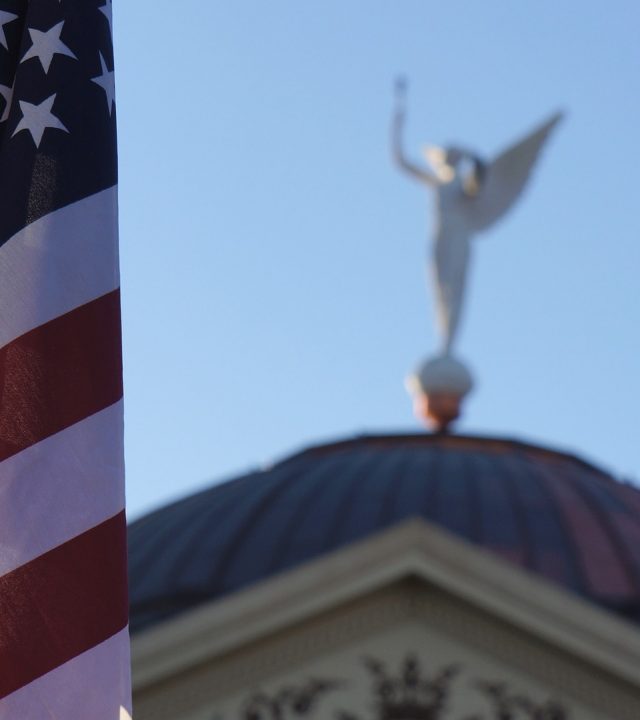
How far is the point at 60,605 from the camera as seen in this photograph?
5844 mm

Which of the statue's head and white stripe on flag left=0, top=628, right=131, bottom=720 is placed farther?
the statue's head

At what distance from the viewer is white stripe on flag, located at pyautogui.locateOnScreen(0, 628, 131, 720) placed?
5.78 metres

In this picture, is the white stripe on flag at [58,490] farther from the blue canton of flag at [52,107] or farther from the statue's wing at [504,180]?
the statue's wing at [504,180]

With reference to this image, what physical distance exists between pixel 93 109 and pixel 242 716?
1352cm

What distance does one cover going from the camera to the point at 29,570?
583cm

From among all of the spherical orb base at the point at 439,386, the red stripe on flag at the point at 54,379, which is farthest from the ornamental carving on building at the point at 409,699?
the red stripe on flag at the point at 54,379

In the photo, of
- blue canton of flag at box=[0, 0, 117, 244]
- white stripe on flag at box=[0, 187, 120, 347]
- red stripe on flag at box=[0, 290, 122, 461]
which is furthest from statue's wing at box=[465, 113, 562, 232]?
red stripe on flag at box=[0, 290, 122, 461]

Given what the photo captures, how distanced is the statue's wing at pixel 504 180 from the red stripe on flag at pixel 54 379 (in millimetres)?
21556

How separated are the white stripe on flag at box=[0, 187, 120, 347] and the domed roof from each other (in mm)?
14580

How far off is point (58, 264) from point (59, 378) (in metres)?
0.36

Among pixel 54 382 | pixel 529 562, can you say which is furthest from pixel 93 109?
pixel 529 562

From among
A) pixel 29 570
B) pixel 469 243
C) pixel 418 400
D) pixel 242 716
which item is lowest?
pixel 29 570

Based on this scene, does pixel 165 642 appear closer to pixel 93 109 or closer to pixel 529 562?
pixel 529 562

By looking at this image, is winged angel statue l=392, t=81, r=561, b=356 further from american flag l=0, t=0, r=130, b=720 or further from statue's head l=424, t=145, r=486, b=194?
american flag l=0, t=0, r=130, b=720
